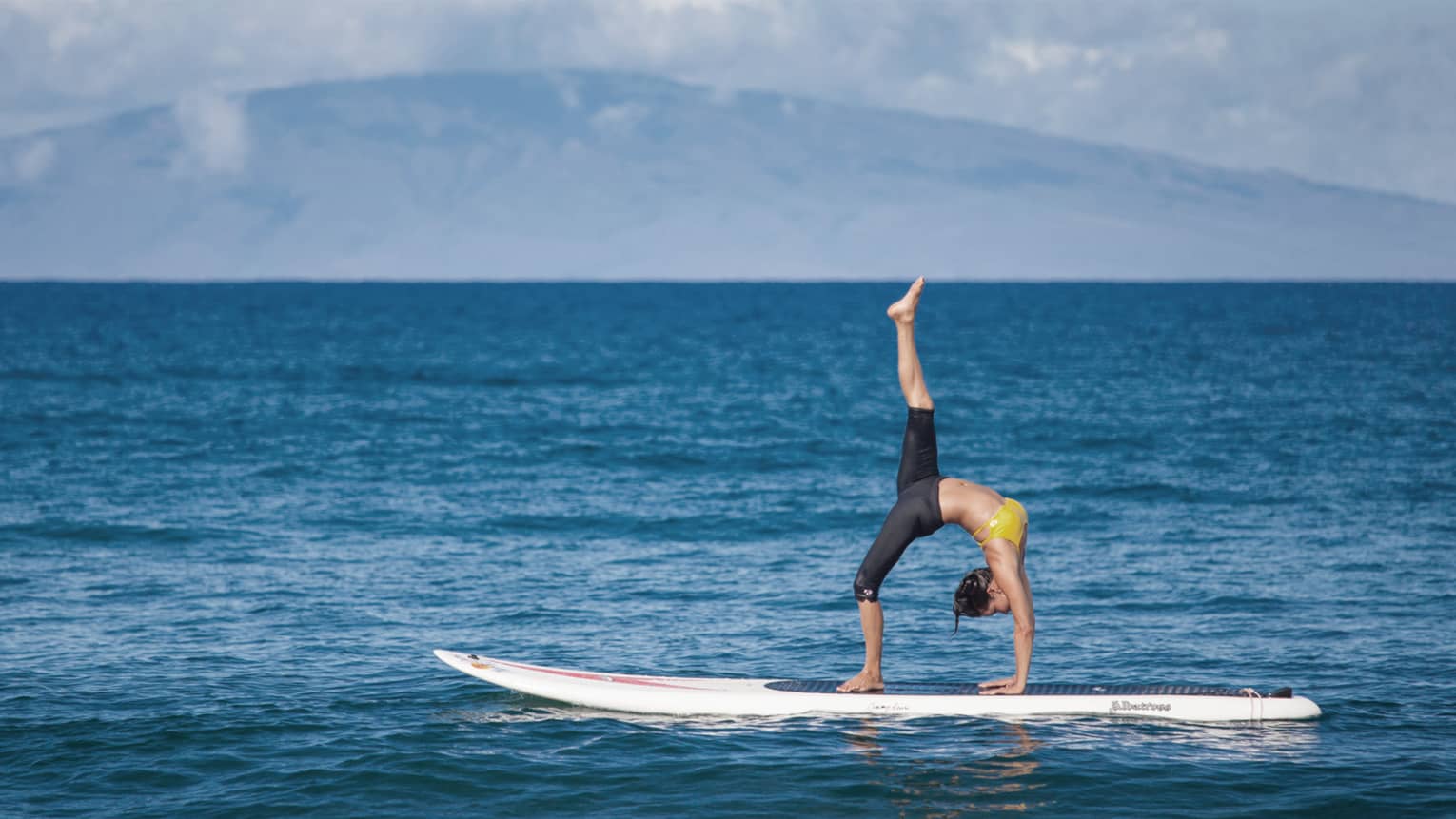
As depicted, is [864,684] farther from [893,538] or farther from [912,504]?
[912,504]

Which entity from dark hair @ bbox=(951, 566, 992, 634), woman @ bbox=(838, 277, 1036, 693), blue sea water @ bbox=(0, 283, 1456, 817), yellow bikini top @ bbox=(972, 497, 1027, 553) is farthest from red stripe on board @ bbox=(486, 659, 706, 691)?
yellow bikini top @ bbox=(972, 497, 1027, 553)

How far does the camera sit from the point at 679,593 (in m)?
22.4

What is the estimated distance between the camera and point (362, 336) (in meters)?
104

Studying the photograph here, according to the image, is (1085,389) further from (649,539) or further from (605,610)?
(605,610)

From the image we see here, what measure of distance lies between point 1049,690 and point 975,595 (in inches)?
65.2

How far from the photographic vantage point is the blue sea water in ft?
44.2

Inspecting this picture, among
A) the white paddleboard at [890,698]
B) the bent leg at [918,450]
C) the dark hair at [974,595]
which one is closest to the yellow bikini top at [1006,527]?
the dark hair at [974,595]

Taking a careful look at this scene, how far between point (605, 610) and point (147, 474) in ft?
61.9

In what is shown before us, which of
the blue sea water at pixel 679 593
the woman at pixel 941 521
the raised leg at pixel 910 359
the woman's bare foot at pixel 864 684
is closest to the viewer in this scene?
the blue sea water at pixel 679 593

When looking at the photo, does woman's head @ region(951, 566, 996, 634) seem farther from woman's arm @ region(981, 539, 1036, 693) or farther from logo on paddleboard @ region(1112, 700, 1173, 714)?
logo on paddleboard @ region(1112, 700, 1173, 714)

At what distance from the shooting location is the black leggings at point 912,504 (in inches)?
559

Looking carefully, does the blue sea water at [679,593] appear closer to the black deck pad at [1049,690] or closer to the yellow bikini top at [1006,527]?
the black deck pad at [1049,690]

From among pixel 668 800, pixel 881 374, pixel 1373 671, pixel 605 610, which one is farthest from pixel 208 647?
pixel 881 374

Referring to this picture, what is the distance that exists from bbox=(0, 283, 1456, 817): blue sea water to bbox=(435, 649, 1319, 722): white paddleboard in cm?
18
